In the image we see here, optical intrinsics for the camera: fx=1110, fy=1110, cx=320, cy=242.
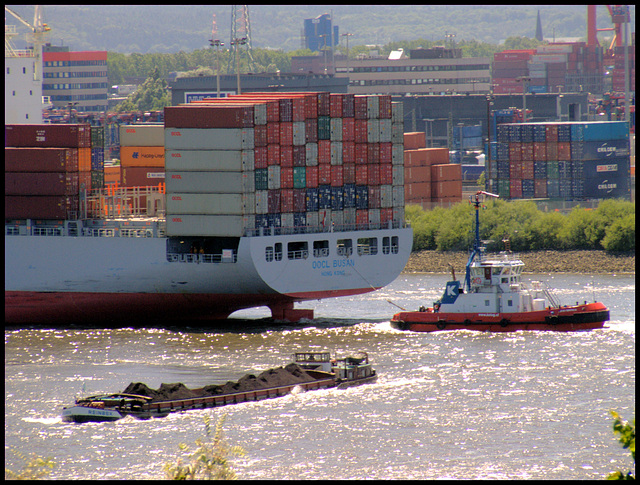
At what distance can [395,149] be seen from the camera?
176ft

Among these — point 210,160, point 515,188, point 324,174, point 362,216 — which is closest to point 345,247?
point 362,216

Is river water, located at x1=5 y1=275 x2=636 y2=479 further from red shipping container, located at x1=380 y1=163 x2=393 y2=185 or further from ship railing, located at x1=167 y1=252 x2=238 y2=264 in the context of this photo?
red shipping container, located at x1=380 y1=163 x2=393 y2=185

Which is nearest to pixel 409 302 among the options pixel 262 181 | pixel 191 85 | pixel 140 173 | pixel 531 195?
pixel 262 181

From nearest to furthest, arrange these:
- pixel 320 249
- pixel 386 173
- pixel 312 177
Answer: pixel 312 177, pixel 320 249, pixel 386 173

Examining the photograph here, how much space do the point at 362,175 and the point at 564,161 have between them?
4395 cm

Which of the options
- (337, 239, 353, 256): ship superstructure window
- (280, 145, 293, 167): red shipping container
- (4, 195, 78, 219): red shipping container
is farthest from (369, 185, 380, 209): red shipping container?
(4, 195, 78, 219): red shipping container

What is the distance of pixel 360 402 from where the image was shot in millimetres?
35250

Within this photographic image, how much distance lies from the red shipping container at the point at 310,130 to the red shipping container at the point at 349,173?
2196 mm

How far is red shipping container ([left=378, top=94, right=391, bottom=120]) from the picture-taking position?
174 feet

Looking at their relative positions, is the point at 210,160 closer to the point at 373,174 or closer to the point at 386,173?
the point at 373,174

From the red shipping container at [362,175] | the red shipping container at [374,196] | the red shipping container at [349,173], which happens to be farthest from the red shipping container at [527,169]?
the red shipping container at [349,173]

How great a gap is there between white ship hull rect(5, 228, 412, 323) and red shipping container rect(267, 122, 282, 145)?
4290 millimetres

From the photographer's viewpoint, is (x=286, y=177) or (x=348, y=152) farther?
(x=348, y=152)

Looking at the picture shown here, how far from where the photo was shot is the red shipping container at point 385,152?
2099 inches
